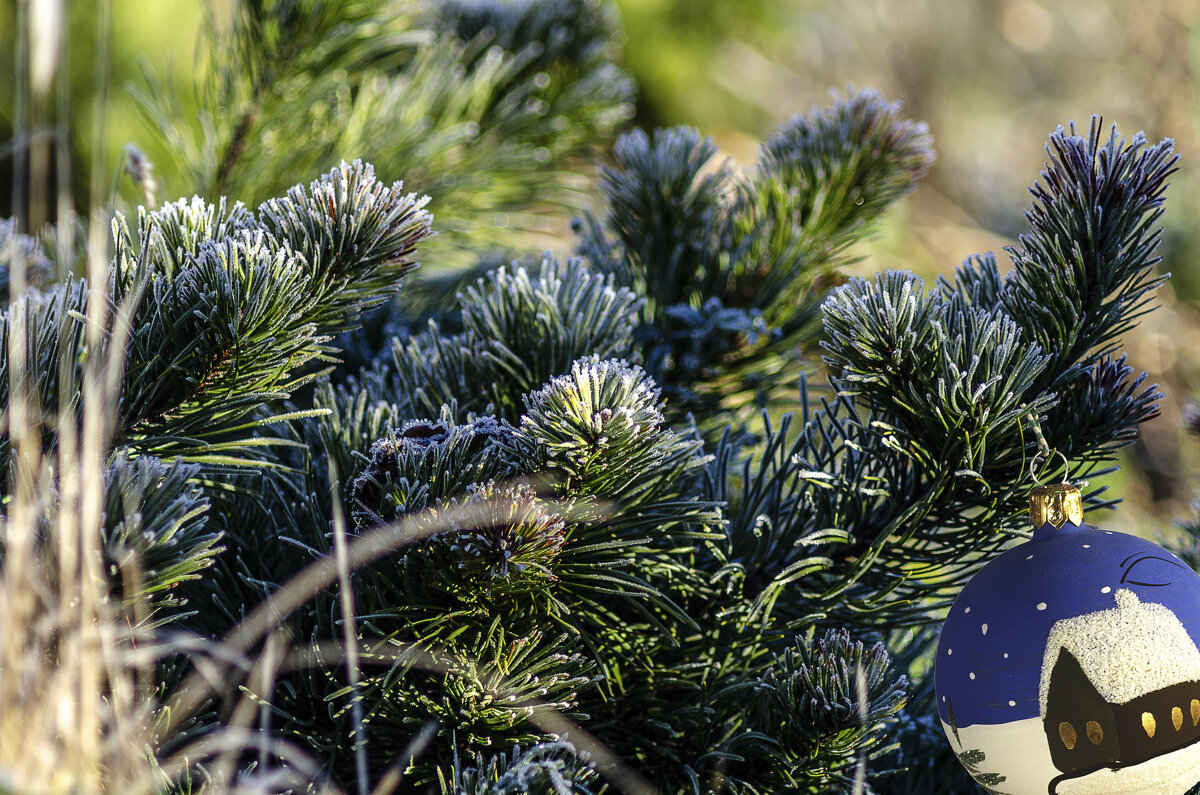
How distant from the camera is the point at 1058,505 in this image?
469 millimetres

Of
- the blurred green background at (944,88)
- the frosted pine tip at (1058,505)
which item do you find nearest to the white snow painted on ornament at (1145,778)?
the frosted pine tip at (1058,505)

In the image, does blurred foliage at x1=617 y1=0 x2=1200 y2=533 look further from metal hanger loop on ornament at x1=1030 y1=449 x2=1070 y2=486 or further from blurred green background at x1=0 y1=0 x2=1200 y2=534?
metal hanger loop on ornament at x1=1030 y1=449 x2=1070 y2=486

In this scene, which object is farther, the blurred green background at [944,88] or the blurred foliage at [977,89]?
the blurred foliage at [977,89]

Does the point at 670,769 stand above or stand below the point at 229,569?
below

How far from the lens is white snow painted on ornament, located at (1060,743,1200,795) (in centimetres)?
43

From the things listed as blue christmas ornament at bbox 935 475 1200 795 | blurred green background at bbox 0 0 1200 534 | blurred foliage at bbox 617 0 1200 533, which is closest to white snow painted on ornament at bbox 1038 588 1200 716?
blue christmas ornament at bbox 935 475 1200 795

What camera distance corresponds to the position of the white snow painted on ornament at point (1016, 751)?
1.44ft

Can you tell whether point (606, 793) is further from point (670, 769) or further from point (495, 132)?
point (495, 132)

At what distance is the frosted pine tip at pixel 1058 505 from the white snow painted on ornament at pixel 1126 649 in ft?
0.15

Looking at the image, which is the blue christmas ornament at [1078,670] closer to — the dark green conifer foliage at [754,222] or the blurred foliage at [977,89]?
the dark green conifer foliage at [754,222]

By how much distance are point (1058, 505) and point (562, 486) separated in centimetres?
25

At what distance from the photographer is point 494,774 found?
0.42 metres

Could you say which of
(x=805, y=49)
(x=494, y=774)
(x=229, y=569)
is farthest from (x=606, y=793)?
(x=805, y=49)

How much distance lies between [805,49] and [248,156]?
3.75m
